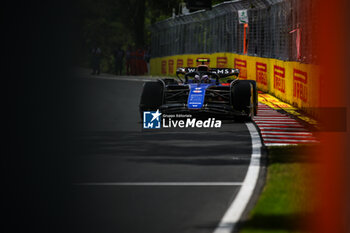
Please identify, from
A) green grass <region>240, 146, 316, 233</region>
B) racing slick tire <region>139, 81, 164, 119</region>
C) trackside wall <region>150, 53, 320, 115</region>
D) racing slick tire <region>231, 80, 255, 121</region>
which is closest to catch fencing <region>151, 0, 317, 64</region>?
trackside wall <region>150, 53, 320, 115</region>

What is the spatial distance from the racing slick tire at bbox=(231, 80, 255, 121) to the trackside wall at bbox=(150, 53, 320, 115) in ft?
5.07

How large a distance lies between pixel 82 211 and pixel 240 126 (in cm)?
904

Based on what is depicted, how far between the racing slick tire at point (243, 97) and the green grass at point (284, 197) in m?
4.21

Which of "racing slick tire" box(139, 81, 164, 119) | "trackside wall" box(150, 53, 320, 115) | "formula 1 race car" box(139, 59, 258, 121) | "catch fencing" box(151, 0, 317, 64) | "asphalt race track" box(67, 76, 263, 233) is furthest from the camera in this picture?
"catch fencing" box(151, 0, 317, 64)

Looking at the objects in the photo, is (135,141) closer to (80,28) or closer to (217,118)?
(217,118)

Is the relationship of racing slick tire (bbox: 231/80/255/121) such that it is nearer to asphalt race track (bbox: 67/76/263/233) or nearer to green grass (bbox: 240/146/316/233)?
asphalt race track (bbox: 67/76/263/233)

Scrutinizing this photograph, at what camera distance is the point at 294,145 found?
45.1 ft

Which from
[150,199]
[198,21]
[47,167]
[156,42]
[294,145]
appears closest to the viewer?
[150,199]

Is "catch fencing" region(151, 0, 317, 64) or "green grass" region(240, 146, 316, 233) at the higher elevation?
"catch fencing" region(151, 0, 317, 64)

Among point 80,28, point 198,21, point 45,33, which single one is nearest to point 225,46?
point 198,21

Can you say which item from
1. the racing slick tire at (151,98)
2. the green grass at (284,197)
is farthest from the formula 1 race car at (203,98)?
the green grass at (284,197)

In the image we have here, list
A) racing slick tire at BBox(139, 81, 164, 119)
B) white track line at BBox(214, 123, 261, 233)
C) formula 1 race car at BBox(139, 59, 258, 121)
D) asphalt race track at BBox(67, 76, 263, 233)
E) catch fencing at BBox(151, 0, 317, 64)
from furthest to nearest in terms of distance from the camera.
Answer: catch fencing at BBox(151, 0, 317, 64) → racing slick tire at BBox(139, 81, 164, 119) → formula 1 race car at BBox(139, 59, 258, 121) → asphalt race track at BBox(67, 76, 263, 233) → white track line at BBox(214, 123, 261, 233)

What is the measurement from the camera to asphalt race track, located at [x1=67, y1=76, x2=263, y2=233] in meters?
7.82

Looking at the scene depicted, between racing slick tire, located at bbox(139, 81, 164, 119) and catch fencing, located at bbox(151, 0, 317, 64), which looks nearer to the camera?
racing slick tire, located at bbox(139, 81, 164, 119)
